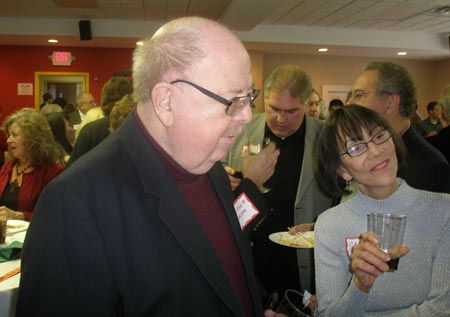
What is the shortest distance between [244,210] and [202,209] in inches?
14.3

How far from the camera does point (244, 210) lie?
5.19ft

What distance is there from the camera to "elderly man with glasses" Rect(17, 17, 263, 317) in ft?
3.00

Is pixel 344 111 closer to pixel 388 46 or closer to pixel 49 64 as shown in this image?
pixel 388 46

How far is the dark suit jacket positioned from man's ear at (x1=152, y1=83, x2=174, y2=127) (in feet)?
0.28

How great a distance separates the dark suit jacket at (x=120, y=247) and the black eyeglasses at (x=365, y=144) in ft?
2.98

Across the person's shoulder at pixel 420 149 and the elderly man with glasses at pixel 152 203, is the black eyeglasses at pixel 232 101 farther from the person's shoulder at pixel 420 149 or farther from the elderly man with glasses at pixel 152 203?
the person's shoulder at pixel 420 149

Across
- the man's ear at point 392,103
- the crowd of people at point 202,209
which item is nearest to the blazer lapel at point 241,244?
the crowd of people at point 202,209

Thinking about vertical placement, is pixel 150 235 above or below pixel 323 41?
below

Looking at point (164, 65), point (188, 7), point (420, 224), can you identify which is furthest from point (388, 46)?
point (164, 65)

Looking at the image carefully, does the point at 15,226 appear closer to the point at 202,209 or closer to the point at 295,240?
the point at 295,240

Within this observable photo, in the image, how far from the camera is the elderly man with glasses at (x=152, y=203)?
91 centimetres

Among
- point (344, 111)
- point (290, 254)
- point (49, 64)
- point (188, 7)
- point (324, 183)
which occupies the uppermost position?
point (188, 7)

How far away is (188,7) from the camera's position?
7.31 meters

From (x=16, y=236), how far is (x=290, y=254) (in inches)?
71.8
